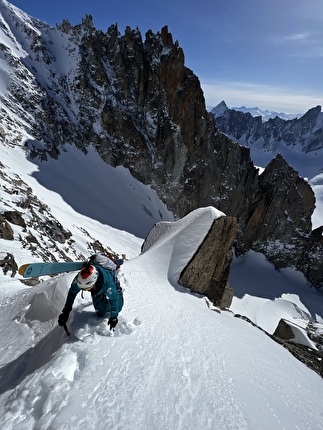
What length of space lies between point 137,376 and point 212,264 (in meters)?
12.0

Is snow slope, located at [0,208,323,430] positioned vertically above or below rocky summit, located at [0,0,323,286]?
below

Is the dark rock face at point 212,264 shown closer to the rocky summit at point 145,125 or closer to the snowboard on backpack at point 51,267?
the snowboard on backpack at point 51,267

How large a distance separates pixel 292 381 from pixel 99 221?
125 feet

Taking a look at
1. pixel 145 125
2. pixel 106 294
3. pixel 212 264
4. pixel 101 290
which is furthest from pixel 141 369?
pixel 145 125

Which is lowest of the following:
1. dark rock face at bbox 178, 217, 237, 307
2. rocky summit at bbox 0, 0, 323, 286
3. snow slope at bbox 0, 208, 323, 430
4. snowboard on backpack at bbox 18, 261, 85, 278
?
snow slope at bbox 0, 208, 323, 430

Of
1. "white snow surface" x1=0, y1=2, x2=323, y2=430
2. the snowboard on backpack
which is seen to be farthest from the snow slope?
the snowboard on backpack

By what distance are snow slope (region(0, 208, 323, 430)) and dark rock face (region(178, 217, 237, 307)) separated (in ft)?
18.6

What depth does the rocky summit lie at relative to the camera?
4819 centimetres

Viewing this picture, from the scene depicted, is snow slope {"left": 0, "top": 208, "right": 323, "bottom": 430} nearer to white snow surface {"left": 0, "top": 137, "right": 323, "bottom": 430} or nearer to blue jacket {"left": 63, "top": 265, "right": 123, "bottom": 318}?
white snow surface {"left": 0, "top": 137, "right": 323, "bottom": 430}

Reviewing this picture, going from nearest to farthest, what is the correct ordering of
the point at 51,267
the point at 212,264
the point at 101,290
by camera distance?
the point at 101,290 < the point at 51,267 < the point at 212,264

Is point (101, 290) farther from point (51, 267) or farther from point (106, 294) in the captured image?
point (51, 267)

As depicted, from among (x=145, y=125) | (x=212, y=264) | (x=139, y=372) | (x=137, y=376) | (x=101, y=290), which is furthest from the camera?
(x=145, y=125)

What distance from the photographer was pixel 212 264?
16.2 m

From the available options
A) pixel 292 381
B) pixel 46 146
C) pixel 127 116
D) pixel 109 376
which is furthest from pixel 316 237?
pixel 109 376
